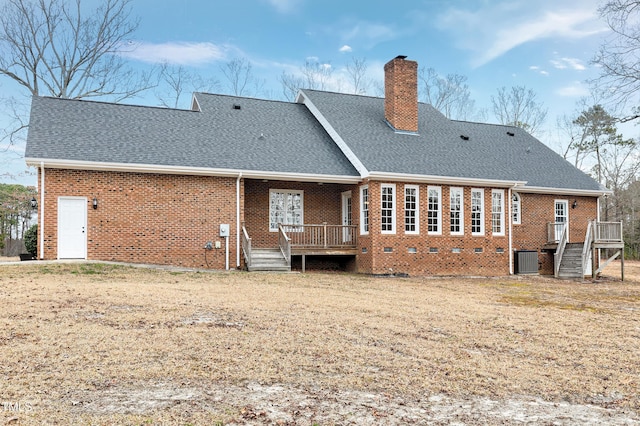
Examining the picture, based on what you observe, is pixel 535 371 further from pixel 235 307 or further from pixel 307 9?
pixel 307 9

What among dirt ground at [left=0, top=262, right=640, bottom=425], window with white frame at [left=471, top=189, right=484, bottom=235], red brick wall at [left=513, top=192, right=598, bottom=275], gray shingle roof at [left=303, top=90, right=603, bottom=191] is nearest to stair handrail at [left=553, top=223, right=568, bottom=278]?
red brick wall at [left=513, top=192, right=598, bottom=275]

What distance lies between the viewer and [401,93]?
71.1 ft

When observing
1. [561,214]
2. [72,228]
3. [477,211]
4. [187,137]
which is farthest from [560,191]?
[72,228]

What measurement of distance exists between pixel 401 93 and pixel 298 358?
56.3 feet

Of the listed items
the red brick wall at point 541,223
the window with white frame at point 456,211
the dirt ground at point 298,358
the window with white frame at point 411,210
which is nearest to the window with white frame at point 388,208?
the window with white frame at point 411,210

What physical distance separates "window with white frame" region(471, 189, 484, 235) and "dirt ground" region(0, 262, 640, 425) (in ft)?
26.7

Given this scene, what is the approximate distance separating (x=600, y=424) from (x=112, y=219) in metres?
14.3

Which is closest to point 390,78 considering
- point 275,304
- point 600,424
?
point 275,304

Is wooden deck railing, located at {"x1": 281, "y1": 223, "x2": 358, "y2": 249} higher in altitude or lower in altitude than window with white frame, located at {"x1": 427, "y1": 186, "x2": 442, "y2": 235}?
lower

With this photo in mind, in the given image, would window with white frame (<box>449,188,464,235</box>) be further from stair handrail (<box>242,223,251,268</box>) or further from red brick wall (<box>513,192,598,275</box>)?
stair handrail (<box>242,223,251,268</box>)

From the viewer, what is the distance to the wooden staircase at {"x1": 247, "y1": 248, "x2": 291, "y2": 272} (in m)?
16.8

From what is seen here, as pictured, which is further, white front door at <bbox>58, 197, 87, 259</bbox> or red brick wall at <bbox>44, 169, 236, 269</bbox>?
red brick wall at <bbox>44, 169, 236, 269</bbox>

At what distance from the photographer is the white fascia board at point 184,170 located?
15195mm

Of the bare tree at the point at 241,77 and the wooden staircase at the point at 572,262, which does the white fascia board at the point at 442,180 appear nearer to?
the wooden staircase at the point at 572,262
